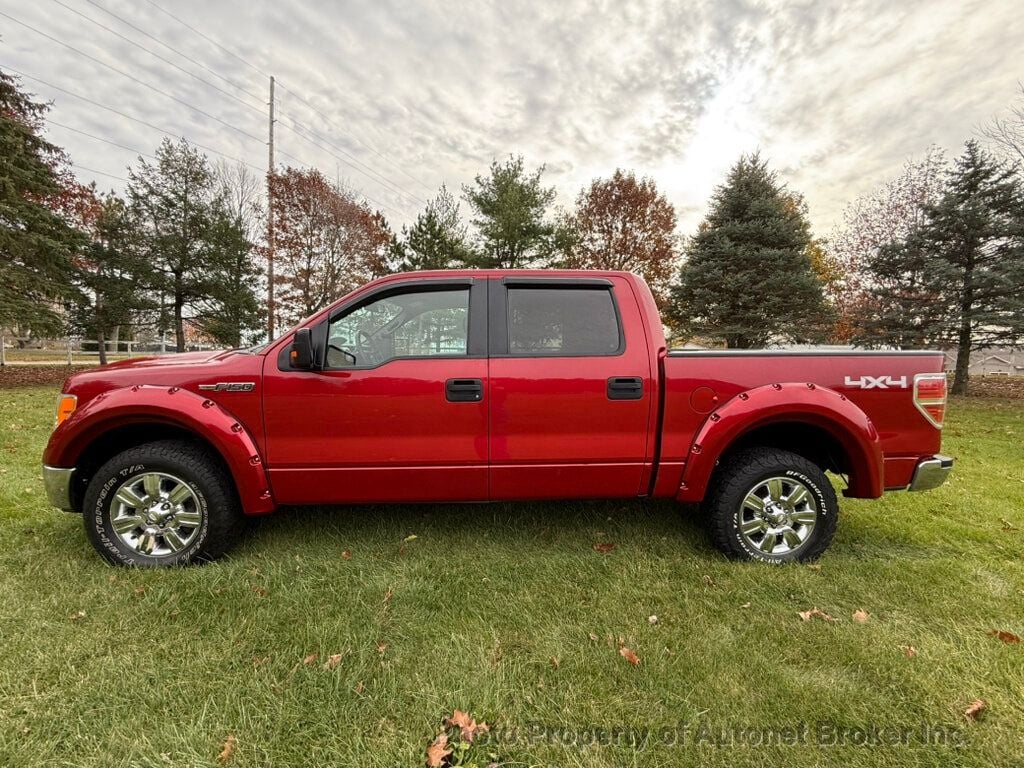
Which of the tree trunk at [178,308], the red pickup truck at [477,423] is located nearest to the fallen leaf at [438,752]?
the red pickup truck at [477,423]

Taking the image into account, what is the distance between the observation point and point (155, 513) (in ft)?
9.25

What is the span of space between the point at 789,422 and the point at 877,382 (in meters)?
0.56

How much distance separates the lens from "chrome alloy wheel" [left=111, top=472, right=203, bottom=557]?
9.18ft

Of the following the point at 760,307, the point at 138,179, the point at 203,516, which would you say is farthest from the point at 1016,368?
the point at 138,179

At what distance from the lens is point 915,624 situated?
235cm

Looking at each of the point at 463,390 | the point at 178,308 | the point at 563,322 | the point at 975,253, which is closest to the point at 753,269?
the point at 975,253

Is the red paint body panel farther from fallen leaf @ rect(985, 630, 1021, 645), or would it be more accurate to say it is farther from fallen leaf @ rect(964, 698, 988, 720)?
fallen leaf @ rect(964, 698, 988, 720)

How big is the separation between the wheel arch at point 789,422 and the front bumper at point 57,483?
377 centimetres

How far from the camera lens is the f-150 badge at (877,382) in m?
2.88

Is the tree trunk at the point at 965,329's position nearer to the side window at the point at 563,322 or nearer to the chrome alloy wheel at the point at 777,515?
the chrome alloy wheel at the point at 777,515

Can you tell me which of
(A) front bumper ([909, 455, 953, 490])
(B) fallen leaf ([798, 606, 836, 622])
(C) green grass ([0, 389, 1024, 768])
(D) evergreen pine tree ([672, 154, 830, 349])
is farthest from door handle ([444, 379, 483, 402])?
(D) evergreen pine tree ([672, 154, 830, 349])

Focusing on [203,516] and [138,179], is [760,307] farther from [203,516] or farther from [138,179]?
[138,179]

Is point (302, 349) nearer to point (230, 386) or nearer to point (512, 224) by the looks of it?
point (230, 386)

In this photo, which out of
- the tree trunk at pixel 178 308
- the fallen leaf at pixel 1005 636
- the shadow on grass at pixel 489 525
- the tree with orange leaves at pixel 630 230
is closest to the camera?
the fallen leaf at pixel 1005 636
